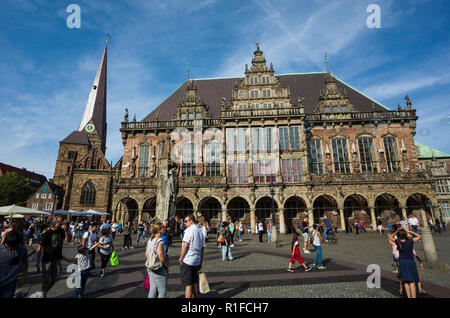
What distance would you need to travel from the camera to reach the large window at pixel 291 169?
23812mm

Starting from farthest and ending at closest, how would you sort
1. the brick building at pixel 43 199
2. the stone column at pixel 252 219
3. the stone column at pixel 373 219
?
the brick building at pixel 43 199
the stone column at pixel 252 219
the stone column at pixel 373 219

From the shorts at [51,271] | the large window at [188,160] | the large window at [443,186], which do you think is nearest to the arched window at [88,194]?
the large window at [188,160]

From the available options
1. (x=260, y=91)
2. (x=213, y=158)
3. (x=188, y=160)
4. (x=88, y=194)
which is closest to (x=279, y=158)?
(x=213, y=158)

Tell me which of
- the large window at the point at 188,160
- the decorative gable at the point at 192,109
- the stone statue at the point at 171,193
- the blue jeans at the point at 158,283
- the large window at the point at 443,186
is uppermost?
the decorative gable at the point at 192,109

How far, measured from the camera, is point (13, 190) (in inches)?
1753

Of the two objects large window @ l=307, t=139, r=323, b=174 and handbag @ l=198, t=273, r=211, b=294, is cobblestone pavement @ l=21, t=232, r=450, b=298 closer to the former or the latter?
handbag @ l=198, t=273, r=211, b=294

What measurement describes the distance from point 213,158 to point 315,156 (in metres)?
11.6

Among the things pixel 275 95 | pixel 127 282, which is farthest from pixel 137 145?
pixel 127 282

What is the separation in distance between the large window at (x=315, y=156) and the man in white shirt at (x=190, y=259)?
915 inches

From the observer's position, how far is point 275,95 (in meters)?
27.2

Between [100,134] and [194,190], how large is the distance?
4496 centimetres

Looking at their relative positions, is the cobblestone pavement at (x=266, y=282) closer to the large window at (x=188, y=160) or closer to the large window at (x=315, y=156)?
the large window at (x=315, y=156)

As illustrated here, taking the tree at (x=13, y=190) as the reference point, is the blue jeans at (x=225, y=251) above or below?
below

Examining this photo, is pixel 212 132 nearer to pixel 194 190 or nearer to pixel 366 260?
pixel 194 190
